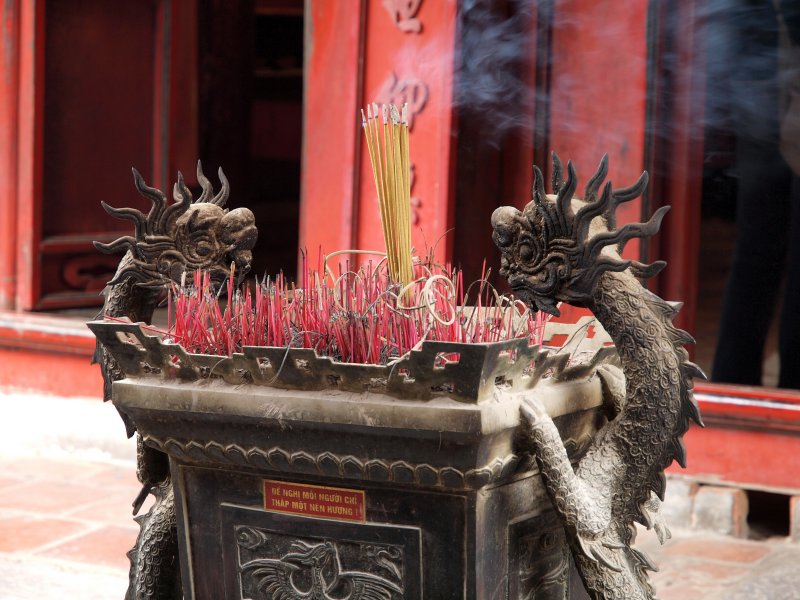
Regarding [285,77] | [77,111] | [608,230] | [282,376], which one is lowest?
[282,376]

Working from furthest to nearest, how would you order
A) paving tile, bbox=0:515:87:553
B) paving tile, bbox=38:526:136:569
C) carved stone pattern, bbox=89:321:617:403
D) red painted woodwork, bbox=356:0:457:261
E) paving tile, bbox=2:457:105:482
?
1. paving tile, bbox=2:457:105:482
2. red painted woodwork, bbox=356:0:457:261
3. paving tile, bbox=0:515:87:553
4. paving tile, bbox=38:526:136:569
5. carved stone pattern, bbox=89:321:617:403

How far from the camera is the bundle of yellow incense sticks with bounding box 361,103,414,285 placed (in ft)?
7.61

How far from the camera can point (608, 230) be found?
2.22 metres

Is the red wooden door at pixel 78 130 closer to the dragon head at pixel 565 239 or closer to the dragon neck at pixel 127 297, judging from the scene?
the dragon neck at pixel 127 297

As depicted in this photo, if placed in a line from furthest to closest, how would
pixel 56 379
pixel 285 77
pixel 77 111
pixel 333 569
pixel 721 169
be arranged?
pixel 285 77 → pixel 77 111 → pixel 56 379 → pixel 721 169 → pixel 333 569

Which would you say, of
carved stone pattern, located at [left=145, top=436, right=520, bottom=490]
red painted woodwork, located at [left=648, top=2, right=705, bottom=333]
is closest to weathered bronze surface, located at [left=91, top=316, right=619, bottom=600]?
carved stone pattern, located at [left=145, top=436, right=520, bottom=490]

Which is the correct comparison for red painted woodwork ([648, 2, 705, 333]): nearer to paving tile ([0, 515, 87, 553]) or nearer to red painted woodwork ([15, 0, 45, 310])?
paving tile ([0, 515, 87, 553])

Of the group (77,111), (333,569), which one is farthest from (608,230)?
(77,111)

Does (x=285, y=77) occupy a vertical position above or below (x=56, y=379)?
above

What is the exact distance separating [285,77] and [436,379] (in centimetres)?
990

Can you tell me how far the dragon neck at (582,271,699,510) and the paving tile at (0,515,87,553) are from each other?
8.51 feet

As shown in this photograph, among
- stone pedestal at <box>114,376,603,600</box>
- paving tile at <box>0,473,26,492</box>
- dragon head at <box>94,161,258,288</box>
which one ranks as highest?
dragon head at <box>94,161,258,288</box>

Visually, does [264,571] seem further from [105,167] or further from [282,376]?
[105,167]

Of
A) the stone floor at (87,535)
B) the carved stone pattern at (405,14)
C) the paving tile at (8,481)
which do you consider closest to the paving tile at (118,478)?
the stone floor at (87,535)
